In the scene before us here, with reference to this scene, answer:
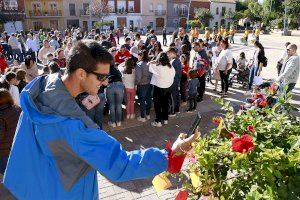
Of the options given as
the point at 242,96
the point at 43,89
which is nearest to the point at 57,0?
the point at 242,96

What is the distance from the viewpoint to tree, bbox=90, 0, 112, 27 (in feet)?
148

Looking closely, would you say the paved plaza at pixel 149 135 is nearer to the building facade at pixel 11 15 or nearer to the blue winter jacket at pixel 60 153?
the blue winter jacket at pixel 60 153

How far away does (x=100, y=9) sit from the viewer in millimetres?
45219

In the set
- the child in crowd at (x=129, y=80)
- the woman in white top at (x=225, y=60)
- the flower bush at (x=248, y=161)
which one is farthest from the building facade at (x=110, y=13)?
the flower bush at (x=248, y=161)

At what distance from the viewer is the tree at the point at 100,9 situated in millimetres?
45219

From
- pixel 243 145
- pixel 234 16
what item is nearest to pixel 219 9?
pixel 234 16

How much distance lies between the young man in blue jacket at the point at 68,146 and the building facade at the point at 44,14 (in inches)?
1843

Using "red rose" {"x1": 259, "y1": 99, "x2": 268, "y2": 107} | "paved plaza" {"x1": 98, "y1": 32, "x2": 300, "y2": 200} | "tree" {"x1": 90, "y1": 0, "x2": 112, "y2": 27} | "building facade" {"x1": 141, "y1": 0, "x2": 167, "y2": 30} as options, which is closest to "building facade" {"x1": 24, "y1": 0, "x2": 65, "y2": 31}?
"tree" {"x1": 90, "y1": 0, "x2": 112, "y2": 27}

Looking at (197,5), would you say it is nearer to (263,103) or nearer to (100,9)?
(100,9)

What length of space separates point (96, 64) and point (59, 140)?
49cm

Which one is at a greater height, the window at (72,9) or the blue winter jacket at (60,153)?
the window at (72,9)

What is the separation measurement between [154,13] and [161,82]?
47803 millimetres

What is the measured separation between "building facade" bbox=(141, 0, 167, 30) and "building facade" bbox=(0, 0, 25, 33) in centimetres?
1868

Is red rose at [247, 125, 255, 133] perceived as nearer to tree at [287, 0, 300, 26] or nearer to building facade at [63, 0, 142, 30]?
tree at [287, 0, 300, 26]
